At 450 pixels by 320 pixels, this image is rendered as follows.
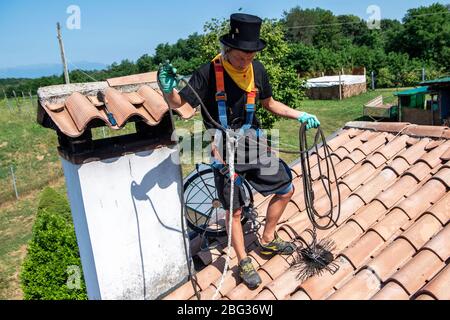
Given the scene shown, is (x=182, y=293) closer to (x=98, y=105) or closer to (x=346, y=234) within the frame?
(x=346, y=234)

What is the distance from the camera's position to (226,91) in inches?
108

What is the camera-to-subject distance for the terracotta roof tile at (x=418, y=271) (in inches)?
97.0

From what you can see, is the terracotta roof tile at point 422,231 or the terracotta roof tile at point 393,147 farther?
the terracotta roof tile at point 393,147

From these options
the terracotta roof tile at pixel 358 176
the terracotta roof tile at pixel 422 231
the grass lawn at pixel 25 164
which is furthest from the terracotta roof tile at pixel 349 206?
the grass lawn at pixel 25 164

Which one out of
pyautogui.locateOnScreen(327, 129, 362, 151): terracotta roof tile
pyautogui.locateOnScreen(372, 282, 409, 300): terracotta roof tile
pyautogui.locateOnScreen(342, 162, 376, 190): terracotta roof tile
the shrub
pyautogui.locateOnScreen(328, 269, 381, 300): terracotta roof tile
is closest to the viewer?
pyautogui.locateOnScreen(372, 282, 409, 300): terracotta roof tile

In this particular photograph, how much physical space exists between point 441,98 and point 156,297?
54.1ft

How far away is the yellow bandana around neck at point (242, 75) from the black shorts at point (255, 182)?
556 mm

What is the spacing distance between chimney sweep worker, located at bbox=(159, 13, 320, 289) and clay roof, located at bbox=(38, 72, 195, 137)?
7.3 inches

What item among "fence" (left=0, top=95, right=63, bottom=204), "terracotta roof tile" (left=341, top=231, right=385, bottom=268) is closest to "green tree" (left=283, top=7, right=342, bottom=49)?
"fence" (left=0, top=95, right=63, bottom=204)

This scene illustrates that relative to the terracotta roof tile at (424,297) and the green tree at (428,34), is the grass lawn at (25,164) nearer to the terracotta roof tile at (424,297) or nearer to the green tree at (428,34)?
the terracotta roof tile at (424,297)

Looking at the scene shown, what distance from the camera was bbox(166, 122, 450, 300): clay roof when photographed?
258cm

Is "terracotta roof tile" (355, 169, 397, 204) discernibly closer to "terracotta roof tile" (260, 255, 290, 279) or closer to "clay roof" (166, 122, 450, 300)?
"clay roof" (166, 122, 450, 300)

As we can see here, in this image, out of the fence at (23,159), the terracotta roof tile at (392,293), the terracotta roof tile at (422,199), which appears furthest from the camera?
the fence at (23,159)

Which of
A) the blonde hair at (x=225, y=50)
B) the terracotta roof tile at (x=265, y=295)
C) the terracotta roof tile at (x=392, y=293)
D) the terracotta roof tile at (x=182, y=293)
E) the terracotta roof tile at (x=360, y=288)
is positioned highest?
the blonde hair at (x=225, y=50)
